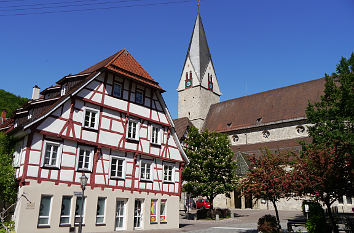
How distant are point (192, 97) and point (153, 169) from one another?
122ft

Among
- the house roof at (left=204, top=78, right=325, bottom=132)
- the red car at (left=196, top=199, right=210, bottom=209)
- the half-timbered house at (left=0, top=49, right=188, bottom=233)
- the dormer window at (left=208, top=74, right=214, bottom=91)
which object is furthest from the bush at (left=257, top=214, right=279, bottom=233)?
the dormer window at (left=208, top=74, right=214, bottom=91)

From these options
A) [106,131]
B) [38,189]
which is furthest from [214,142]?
[38,189]

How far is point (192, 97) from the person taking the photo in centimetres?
5616

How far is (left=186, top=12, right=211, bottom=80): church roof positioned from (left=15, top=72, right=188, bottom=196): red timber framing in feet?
119

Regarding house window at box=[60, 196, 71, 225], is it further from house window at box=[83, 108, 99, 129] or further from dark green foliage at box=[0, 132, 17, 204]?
house window at box=[83, 108, 99, 129]

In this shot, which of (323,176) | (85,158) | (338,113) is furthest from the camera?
(338,113)

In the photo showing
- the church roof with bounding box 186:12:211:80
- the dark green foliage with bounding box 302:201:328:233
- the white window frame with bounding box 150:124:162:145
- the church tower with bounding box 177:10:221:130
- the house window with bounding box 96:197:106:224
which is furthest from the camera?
the church roof with bounding box 186:12:211:80

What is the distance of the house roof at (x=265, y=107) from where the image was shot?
42344mm

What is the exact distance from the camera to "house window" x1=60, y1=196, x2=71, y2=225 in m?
14.9

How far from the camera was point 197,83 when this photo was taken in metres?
55.7

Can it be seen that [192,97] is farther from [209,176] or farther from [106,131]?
[106,131]

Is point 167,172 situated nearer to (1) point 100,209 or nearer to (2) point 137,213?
(2) point 137,213

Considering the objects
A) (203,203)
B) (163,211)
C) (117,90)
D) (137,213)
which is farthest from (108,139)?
(203,203)

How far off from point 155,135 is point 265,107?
29979 millimetres
